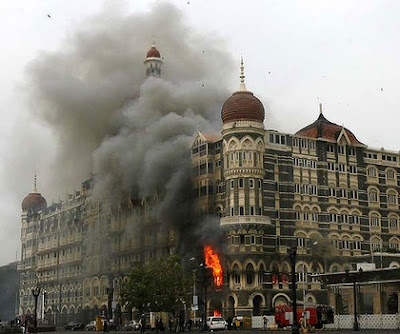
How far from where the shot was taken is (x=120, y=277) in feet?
400

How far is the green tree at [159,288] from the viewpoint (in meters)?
85.1

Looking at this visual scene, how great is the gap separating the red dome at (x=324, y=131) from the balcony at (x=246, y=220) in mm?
18513

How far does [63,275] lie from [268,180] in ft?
207

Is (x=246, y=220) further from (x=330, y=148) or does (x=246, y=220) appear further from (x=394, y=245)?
(x=394, y=245)

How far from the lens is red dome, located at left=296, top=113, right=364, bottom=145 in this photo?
108875 mm

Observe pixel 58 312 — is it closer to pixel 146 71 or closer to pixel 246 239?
pixel 146 71

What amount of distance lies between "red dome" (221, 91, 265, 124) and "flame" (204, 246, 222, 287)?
61.5ft

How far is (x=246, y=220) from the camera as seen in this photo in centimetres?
9500

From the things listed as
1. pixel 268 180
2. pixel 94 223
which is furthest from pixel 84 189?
pixel 268 180

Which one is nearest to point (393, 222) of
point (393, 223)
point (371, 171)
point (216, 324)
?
point (393, 223)

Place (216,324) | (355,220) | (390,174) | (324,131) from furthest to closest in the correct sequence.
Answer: (390,174), (324,131), (355,220), (216,324)

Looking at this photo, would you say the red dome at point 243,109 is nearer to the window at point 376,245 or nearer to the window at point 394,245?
the window at point 376,245

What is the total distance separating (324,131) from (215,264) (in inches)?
1112

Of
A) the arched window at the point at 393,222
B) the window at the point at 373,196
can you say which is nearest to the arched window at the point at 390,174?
the window at the point at 373,196
